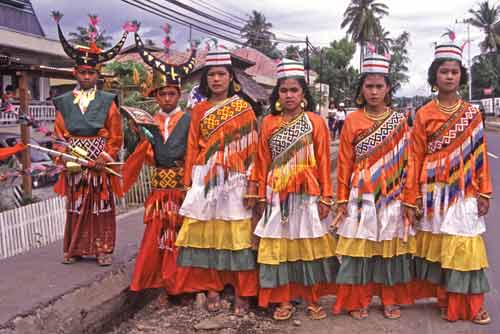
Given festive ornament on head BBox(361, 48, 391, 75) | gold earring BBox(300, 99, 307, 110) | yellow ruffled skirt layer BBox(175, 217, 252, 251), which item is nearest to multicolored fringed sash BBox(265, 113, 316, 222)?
gold earring BBox(300, 99, 307, 110)

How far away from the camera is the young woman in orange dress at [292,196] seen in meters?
4.29

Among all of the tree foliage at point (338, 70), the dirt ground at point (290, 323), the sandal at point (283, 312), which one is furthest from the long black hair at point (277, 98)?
the tree foliage at point (338, 70)

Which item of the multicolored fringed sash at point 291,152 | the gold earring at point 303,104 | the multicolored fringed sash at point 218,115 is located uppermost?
the gold earring at point 303,104

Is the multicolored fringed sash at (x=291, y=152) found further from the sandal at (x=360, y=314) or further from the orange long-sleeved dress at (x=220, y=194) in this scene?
the sandal at (x=360, y=314)

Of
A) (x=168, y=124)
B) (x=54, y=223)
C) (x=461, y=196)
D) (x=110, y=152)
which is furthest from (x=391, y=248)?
(x=54, y=223)

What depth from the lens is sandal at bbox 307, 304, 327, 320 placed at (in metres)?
4.45

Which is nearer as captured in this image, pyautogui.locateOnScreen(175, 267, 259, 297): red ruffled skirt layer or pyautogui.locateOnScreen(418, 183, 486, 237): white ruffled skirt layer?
pyautogui.locateOnScreen(418, 183, 486, 237): white ruffled skirt layer

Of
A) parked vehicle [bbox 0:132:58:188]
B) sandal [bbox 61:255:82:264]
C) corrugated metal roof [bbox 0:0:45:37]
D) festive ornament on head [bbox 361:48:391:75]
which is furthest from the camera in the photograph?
corrugated metal roof [bbox 0:0:45:37]

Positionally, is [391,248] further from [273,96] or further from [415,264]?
[273,96]

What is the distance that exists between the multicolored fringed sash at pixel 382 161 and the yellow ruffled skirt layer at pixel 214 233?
0.94 m

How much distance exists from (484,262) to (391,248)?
69 centimetres

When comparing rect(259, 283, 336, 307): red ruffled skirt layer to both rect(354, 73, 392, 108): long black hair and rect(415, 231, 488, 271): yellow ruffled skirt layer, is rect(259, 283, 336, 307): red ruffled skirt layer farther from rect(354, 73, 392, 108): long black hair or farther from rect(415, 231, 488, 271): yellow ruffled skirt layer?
rect(354, 73, 392, 108): long black hair

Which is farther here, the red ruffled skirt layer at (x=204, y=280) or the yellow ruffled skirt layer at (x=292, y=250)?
the red ruffled skirt layer at (x=204, y=280)

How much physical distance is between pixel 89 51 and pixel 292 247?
2571 millimetres
